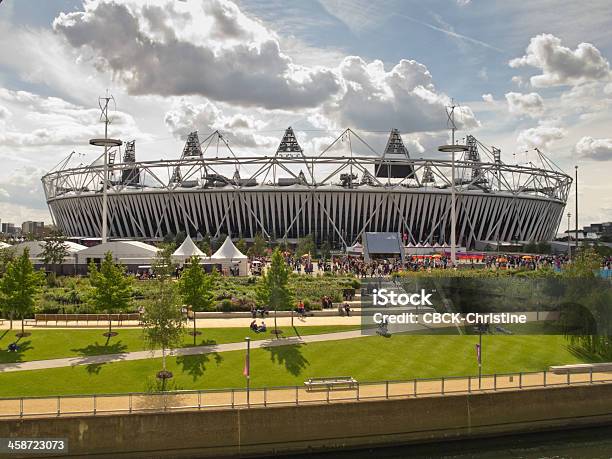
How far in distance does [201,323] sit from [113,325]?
4.46 m

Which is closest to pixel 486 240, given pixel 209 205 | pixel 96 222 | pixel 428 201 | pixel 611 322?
pixel 428 201

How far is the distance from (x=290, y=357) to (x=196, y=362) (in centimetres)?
398

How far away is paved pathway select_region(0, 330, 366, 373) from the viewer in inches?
989

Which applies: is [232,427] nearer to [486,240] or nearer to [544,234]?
[486,240]

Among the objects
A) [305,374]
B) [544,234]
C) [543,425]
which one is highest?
[544,234]

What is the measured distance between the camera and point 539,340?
98.0 ft

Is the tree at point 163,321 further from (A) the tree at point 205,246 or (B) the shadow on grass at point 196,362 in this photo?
(A) the tree at point 205,246

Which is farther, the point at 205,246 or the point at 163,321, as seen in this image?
the point at 205,246

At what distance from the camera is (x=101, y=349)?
2745cm

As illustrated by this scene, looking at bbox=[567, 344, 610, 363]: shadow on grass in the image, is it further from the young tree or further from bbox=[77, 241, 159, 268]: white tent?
bbox=[77, 241, 159, 268]: white tent

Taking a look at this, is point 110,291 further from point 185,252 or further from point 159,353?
point 185,252

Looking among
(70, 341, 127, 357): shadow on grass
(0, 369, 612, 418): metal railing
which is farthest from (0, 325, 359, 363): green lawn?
(0, 369, 612, 418): metal railing

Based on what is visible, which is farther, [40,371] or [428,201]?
[428,201]

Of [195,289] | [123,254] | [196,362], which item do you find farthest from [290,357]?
[123,254]
